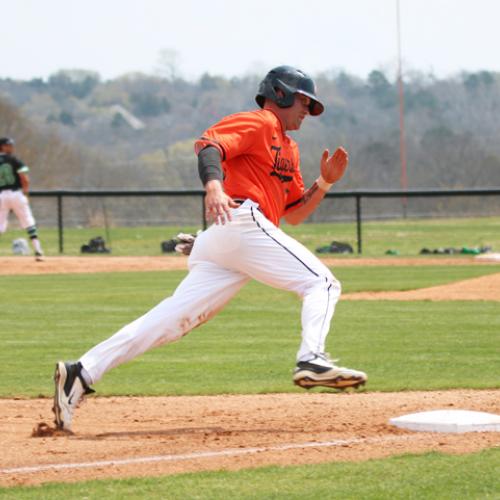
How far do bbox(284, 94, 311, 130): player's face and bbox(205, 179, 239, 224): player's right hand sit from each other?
0.90 metres

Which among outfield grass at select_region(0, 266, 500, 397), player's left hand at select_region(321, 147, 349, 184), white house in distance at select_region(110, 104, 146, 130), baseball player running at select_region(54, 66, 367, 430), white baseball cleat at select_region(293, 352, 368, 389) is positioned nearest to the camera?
white baseball cleat at select_region(293, 352, 368, 389)

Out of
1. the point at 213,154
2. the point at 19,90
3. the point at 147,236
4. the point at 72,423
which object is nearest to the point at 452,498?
the point at 213,154

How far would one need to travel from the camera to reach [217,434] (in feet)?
22.4

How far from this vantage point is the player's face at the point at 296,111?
22.9ft

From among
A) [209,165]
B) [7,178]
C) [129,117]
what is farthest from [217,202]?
[129,117]

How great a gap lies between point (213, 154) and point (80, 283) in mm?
12879

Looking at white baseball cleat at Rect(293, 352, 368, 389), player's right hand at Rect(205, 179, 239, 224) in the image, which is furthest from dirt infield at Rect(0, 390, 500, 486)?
player's right hand at Rect(205, 179, 239, 224)

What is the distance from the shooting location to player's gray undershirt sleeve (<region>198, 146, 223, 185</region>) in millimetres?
6344

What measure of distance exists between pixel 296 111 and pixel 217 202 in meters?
1.05

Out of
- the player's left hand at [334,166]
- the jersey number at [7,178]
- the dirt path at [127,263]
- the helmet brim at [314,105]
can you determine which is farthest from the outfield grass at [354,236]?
the helmet brim at [314,105]

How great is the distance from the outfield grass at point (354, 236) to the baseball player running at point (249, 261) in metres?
21.0

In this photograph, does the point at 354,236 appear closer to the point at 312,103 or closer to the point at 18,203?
the point at 18,203

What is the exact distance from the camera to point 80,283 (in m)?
19.1

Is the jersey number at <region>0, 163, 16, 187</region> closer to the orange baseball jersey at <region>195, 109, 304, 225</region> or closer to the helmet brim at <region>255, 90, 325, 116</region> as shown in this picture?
the helmet brim at <region>255, 90, 325, 116</region>
